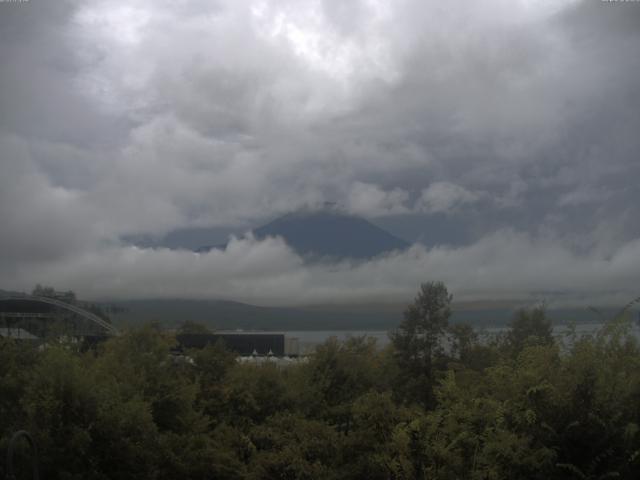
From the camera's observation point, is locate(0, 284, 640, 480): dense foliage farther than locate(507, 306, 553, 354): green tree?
No

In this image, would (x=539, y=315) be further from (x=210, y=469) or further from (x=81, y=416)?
(x=81, y=416)

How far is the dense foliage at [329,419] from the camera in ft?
35.9

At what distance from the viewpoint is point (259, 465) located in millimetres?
15203

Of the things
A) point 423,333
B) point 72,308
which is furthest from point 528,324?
point 72,308

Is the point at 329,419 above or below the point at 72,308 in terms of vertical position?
below

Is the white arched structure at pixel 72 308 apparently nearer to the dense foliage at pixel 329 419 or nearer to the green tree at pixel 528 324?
the dense foliage at pixel 329 419

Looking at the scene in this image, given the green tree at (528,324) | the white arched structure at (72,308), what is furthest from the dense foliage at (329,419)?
the white arched structure at (72,308)

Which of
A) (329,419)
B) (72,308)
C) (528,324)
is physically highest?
Result: (72,308)

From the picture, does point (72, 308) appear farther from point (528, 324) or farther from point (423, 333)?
point (528, 324)

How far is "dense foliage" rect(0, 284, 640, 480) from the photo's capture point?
11.0 meters

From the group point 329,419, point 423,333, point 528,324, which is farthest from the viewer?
point 423,333

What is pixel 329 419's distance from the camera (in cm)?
2066

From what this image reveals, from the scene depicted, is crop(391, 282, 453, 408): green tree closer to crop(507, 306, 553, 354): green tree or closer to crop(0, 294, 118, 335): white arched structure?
crop(507, 306, 553, 354): green tree

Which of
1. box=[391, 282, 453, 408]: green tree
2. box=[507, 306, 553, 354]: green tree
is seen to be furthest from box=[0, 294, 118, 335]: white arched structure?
box=[507, 306, 553, 354]: green tree
